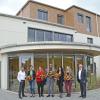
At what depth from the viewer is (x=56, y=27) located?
1012 inches

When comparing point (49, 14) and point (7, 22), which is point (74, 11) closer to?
point (49, 14)

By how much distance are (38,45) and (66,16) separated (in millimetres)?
16693

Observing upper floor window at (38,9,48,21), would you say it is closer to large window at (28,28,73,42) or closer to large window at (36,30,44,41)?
large window at (28,28,73,42)

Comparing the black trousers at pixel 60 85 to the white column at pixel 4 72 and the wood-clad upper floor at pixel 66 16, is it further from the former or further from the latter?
the wood-clad upper floor at pixel 66 16

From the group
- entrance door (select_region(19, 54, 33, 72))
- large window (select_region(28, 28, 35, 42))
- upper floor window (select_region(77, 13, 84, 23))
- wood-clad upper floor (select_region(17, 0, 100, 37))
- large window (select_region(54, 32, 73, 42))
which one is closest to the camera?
entrance door (select_region(19, 54, 33, 72))

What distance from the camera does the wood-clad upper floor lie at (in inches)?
1179

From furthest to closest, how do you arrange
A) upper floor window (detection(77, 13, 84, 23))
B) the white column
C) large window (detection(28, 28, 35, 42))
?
1. upper floor window (detection(77, 13, 84, 23))
2. large window (detection(28, 28, 35, 42))
3. the white column

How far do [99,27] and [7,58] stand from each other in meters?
19.6

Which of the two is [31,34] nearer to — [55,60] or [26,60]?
[26,60]

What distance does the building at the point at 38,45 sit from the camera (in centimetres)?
1769

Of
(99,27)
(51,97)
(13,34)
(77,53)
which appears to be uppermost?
(99,27)

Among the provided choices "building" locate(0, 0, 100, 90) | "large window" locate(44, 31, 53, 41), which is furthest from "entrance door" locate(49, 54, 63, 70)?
"large window" locate(44, 31, 53, 41)

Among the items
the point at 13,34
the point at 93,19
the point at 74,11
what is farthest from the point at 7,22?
the point at 93,19

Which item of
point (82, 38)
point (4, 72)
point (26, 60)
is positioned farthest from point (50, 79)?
point (82, 38)
